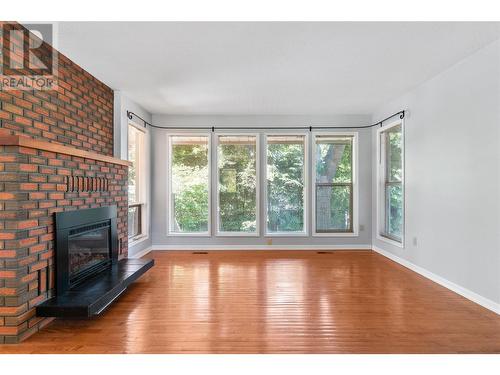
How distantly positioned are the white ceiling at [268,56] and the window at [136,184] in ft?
2.41

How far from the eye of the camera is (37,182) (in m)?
2.39

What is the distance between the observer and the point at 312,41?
9.09 feet

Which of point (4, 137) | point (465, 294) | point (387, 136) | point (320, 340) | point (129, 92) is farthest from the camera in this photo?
point (387, 136)

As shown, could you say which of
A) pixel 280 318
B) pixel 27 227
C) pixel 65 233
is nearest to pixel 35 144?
pixel 27 227

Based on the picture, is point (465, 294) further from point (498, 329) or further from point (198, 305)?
point (198, 305)

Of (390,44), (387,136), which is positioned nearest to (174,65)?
(390,44)

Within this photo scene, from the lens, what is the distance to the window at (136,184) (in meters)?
4.88

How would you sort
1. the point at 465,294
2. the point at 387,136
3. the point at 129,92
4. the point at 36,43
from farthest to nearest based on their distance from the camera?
the point at 387,136 → the point at 129,92 → the point at 465,294 → the point at 36,43

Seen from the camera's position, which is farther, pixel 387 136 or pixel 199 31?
pixel 387 136

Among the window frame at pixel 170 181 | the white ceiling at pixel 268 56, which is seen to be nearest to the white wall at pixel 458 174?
the white ceiling at pixel 268 56

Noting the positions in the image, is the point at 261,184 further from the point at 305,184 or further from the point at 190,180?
the point at 190,180

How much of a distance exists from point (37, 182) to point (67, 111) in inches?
46.2

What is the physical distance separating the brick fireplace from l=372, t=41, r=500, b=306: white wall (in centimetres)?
395

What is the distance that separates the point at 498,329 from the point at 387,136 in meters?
3.41
